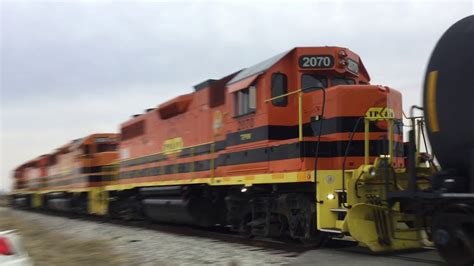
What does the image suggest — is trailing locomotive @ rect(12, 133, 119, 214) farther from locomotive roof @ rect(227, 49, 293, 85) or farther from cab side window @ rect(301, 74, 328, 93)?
cab side window @ rect(301, 74, 328, 93)

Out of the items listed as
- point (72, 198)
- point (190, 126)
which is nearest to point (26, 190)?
point (72, 198)

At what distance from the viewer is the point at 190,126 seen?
579 inches

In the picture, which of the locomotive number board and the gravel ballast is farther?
the locomotive number board

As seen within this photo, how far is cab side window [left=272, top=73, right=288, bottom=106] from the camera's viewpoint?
10.7 meters

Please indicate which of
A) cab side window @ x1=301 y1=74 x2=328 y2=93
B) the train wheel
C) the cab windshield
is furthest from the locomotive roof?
the train wheel

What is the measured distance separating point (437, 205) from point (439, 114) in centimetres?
115

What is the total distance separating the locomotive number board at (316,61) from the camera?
10953 millimetres

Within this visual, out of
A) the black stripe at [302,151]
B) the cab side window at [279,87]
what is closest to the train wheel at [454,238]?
the black stripe at [302,151]

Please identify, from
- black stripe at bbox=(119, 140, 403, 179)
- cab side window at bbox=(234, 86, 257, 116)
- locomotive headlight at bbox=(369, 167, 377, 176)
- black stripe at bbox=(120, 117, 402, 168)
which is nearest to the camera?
locomotive headlight at bbox=(369, 167, 377, 176)

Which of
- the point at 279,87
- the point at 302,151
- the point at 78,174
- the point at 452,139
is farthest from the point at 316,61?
the point at 78,174

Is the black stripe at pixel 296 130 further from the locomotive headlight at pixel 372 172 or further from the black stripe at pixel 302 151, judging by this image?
the locomotive headlight at pixel 372 172

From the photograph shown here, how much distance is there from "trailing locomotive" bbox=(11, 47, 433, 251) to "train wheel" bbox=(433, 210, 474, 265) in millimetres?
1017

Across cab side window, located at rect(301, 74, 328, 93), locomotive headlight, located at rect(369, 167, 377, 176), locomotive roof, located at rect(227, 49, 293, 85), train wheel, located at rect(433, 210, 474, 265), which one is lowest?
train wheel, located at rect(433, 210, 474, 265)

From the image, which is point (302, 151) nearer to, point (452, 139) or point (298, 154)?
point (298, 154)
